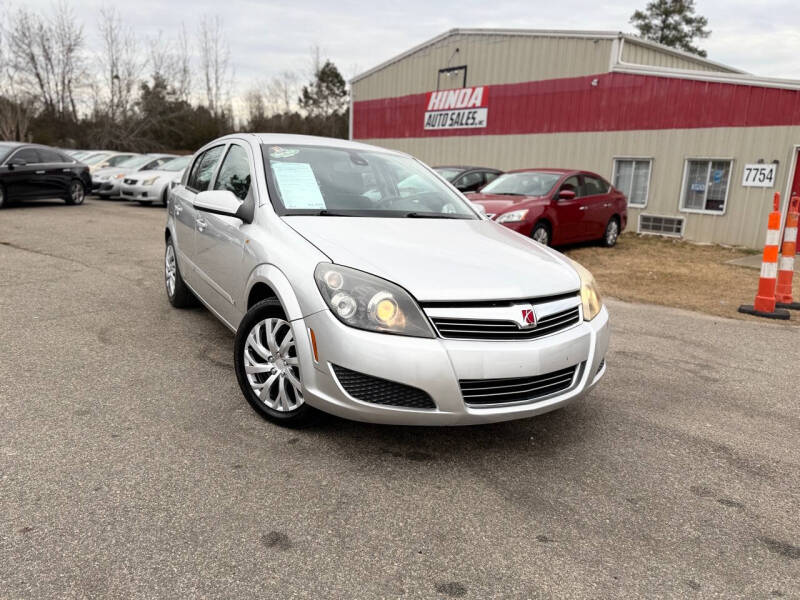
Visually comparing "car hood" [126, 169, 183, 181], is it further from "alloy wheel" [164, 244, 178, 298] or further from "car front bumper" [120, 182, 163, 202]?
"alloy wheel" [164, 244, 178, 298]

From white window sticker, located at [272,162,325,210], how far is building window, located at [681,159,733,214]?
12668 millimetres

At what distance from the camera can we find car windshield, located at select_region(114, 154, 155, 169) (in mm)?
18188

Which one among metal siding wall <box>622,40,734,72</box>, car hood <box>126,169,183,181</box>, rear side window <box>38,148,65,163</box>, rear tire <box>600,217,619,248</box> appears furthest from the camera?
car hood <box>126,169,183,181</box>

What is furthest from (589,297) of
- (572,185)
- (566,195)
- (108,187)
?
(108,187)

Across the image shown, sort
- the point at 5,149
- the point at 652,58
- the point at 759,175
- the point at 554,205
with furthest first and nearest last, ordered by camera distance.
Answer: the point at 652,58
the point at 5,149
the point at 759,175
the point at 554,205

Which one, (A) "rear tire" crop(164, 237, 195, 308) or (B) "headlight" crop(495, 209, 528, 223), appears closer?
(A) "rear tire" crop(164, 237, 195, 308)

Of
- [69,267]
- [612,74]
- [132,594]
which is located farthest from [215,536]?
[612,74]

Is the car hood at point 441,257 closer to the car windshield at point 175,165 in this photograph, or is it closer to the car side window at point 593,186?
the car side window at point 593,186

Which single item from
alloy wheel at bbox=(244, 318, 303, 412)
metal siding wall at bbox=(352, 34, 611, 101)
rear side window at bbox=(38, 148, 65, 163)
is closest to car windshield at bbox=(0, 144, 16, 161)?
rear side window at bbox=(38, 148, 65, 163)

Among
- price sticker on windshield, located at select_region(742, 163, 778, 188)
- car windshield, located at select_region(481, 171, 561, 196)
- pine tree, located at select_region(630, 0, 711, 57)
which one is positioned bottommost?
car windshield, located at select_region(481, 171, 561, 196)

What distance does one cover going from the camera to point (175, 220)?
5.37 metres

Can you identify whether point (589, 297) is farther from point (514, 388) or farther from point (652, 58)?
point (652, 58)

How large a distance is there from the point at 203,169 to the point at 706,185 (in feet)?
41.6

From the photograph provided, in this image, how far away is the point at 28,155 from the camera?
13.9 m
